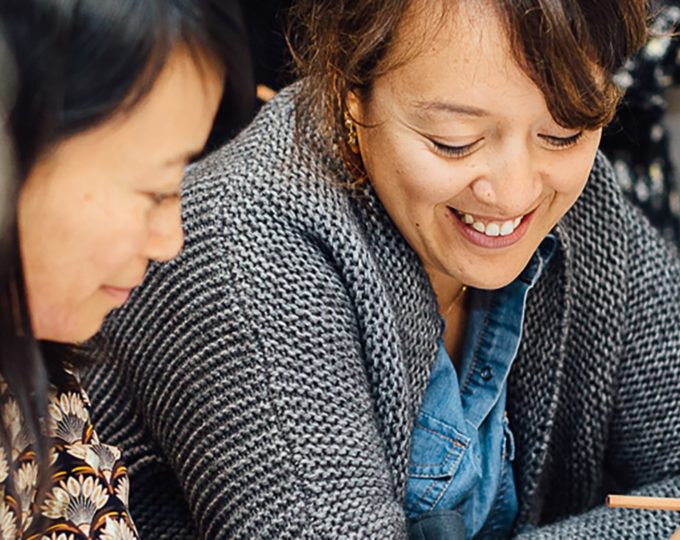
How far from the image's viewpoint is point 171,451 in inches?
43.0

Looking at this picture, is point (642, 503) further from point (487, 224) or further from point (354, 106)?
point (354, 106)

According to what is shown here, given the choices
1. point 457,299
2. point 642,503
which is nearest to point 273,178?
point 457,299

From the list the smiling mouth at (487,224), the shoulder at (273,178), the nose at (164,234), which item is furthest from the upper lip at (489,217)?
the nose at (164,234)

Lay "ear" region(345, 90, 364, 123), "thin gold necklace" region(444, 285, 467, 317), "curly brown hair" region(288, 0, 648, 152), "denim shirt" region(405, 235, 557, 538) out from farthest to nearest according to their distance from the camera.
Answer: "thin gold necklace" region(444, 285, 467, 317), "denim shirt" region(405, 235, 557, 538), "ear" region(345, 90, 364, 123), "curly brown hair" region(288, 0, 648, 152)

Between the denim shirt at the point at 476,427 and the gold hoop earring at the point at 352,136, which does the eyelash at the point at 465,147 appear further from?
the denim shirt at the point at 476,427

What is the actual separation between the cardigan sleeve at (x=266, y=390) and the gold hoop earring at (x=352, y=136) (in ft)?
0.35

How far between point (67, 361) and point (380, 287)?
0.29 m

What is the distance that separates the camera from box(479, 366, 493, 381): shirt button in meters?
1.25

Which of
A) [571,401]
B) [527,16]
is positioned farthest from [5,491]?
[571,401]

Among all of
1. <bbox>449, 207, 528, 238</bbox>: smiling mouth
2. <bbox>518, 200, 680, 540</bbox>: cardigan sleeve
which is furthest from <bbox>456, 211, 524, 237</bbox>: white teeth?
<bbox>518, 200, 680, 540</bbox>: cardigan sleeve

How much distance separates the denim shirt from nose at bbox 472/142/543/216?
0.22 metres

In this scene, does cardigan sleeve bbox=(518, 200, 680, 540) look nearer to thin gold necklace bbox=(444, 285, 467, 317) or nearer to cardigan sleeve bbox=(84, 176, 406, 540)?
thin gold necklace bbox=(444, 285, 467, 317)

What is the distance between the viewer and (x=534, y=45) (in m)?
0.97

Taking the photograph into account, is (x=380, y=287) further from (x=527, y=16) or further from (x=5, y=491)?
(x=5, y=491)
